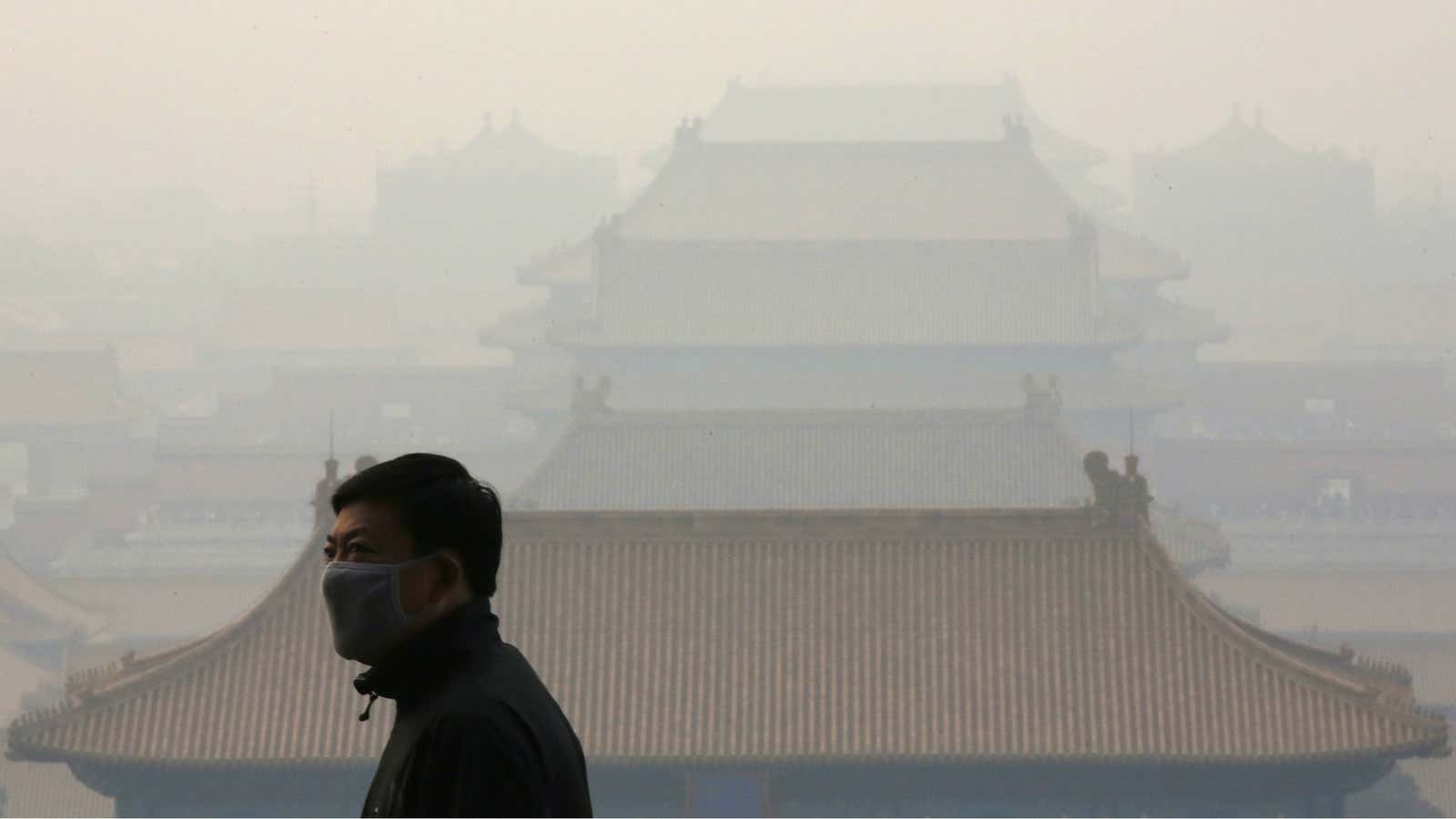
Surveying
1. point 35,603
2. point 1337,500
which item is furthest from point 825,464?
point 1337,500

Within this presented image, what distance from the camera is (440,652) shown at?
3.22 meters

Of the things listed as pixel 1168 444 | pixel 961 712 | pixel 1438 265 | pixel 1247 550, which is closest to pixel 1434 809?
pixel 961 712

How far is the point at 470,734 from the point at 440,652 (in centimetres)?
18

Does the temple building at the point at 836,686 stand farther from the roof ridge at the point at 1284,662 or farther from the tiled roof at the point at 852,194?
the tiled roof at the point at 852,194

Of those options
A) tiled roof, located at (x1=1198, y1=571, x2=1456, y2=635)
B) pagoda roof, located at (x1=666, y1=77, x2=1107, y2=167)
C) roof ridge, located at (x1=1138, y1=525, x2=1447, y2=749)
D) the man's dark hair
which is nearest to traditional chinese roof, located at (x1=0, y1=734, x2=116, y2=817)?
roof ridge, located at (x1=1138, y1=525, x2=1447, y2=749)

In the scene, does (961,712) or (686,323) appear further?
(686,323)

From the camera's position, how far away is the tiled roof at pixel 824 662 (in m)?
16.3

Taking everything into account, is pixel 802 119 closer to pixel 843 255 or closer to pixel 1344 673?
pixel 843 255

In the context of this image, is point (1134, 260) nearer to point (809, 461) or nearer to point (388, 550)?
point (809, 461)

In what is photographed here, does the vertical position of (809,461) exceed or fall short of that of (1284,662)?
it exceeds it

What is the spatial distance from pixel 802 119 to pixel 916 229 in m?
17.9

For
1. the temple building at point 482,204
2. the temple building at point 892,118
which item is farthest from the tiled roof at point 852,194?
the temple building at point 482,204

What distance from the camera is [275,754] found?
1641 centimetres

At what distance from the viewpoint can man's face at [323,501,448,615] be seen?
319 centimetres
